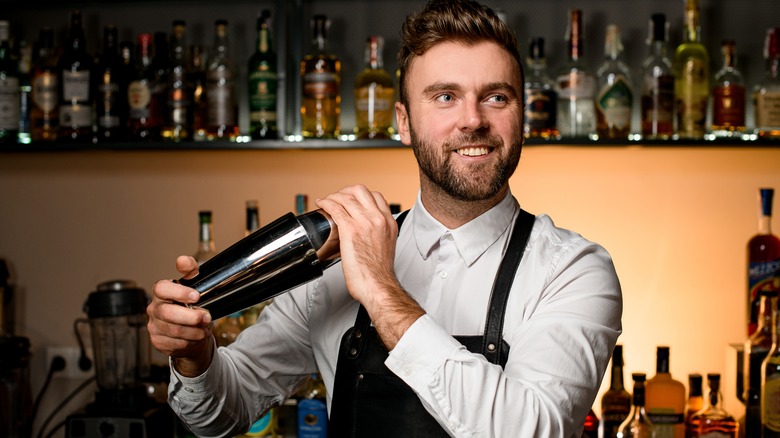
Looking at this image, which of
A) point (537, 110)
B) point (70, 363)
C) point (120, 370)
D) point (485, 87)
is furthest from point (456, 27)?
point (70, 363)

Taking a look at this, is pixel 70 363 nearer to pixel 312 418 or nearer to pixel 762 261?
pixel 312 418

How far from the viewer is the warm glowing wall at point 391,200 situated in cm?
221

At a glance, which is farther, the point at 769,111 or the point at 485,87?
the point at 769,111

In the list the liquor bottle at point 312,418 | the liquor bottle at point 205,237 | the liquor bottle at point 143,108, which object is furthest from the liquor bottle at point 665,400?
the liquor bottle at point 143,108

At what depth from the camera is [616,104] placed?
2.03 m

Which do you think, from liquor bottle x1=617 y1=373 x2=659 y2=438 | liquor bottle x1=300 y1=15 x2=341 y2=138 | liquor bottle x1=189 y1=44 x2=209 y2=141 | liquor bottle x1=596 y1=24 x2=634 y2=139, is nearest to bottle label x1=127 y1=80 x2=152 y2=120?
liquor bottle x1=189 y1=44 x2=209 y2=141

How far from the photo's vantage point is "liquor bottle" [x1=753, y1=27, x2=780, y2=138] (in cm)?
202

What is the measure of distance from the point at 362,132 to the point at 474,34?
2.80 feet

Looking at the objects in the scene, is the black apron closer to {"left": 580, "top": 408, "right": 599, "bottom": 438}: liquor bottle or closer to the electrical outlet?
{"left": 580, "top": 408, "right": 599, "bottom": 438}: liquor bottle

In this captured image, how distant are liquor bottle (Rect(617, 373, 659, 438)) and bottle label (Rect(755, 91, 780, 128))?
612 mm

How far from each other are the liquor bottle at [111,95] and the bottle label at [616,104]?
43.1 inches

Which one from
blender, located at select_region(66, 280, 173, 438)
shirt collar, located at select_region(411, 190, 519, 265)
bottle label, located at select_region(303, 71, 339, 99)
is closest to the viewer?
shirt collar, located at select_region(411, 190, 519, 265)

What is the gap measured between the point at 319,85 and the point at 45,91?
0.65m

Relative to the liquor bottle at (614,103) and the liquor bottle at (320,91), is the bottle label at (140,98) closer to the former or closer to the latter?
the liquor bottle at (320,91)
